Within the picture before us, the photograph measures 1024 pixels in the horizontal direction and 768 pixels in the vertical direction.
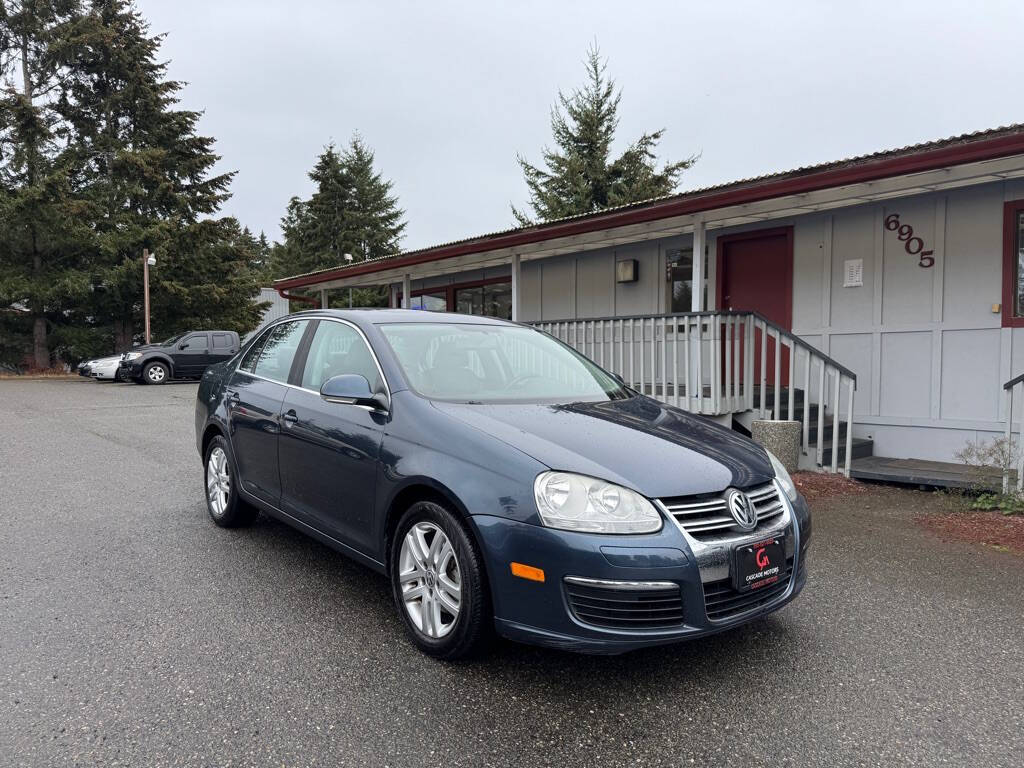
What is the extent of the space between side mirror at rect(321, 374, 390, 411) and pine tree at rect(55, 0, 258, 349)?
951 inches

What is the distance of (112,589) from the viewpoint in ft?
11.4

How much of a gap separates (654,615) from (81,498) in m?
5.09

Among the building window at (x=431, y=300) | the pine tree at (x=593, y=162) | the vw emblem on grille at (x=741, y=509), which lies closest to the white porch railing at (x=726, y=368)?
the vw emblem on grille at (x=741, y=509)

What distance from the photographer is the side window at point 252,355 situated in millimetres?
4483

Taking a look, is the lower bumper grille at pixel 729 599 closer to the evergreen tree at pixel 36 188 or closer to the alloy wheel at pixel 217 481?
the alloy wheel at pixel 217 481

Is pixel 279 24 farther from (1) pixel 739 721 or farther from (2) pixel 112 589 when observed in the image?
(1) pixel 739 721

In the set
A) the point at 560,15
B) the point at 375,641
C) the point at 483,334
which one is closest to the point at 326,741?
the point at 375,641

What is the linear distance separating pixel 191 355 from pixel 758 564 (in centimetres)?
1990

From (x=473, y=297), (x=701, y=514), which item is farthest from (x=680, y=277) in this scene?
(x=701, y=514)

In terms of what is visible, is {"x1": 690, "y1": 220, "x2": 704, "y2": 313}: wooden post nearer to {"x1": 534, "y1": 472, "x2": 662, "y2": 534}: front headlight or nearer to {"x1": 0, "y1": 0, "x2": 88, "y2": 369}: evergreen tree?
{"x1": 534, "y1": 472, "x2": 662, "y2": 534}: front headlight

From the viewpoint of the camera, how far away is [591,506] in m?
2.39

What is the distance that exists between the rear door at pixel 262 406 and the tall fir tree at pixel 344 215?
106ft

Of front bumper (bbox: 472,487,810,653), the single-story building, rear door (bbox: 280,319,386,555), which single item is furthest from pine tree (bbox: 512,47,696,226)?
front bumper (bbox: 472,487,810,653)

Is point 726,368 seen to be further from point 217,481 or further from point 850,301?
point 217,481
